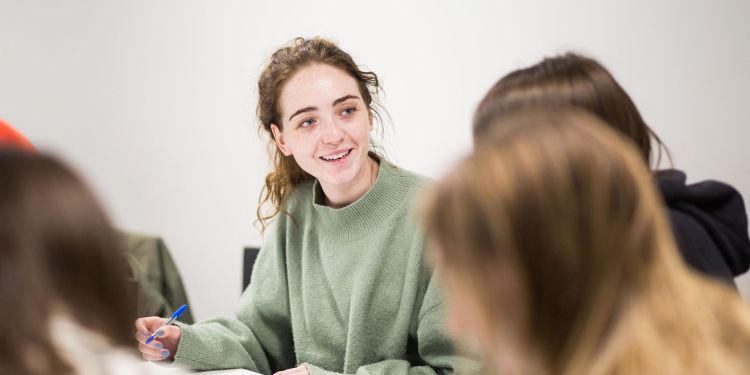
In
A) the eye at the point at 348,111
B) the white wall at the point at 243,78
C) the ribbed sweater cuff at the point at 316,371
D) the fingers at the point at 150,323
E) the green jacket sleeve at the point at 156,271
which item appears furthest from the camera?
the green jacket sleeve at the point at 156,271

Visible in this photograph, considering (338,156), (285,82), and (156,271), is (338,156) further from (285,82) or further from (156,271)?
(156,271)

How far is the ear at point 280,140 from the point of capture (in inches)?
72.9

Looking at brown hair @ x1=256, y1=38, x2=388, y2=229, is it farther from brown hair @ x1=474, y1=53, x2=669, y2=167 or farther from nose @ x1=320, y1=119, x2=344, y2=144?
brown hair @ x1=474, y1=53, x2=669, y2=167

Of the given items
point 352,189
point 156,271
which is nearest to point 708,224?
point 352,189

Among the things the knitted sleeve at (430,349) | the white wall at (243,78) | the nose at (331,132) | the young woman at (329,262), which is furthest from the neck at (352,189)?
the white wall at (243,78)

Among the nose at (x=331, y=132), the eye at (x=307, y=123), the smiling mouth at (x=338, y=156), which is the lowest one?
the smiling mouth at (x=338, y=156)

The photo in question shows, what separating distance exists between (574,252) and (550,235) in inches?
1.1

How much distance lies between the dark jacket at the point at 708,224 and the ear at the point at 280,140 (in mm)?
891

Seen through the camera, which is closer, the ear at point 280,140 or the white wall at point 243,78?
the ear at point 280,140

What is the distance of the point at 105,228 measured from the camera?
85 centimetres

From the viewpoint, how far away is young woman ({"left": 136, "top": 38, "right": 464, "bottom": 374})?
1650 mm

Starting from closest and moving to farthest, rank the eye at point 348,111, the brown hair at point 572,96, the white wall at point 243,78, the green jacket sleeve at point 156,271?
the brown hair at point 572,96 → the eye at point 348,111 → the white wall at point 243,78 → the green jacket sleeve at point 156,271

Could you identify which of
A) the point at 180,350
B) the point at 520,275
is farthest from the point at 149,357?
the point at 520,275

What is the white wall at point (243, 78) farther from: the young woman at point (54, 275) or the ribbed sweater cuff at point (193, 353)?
the young woman at point (54, 275)
